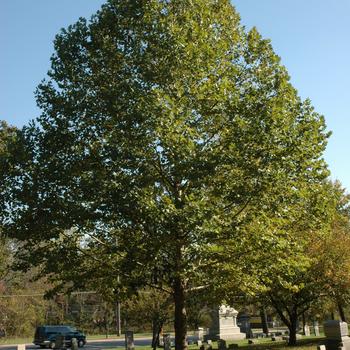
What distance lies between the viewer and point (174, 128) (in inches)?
511

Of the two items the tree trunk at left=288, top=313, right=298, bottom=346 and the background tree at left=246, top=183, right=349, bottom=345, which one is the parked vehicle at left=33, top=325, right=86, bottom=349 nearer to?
the tree trunk at left=288, top=313, right=298, bottom=346

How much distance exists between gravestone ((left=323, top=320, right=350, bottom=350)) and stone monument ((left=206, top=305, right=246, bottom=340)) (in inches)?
506

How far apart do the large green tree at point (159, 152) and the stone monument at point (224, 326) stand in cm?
1816

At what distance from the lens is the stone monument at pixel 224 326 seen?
3312cm

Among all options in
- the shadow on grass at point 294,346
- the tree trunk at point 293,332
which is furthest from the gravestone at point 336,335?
the tree trunk at point 293,332

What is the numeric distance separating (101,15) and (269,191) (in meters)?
8.28

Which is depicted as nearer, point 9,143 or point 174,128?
point 174,128

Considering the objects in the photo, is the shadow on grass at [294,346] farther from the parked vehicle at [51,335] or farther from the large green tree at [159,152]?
the parked vehicle at [51,335]

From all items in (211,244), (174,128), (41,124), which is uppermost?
(41,124)

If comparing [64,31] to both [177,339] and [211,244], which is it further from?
[177,339]

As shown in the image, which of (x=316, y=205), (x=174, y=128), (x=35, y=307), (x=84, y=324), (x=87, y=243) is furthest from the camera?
(x=84, y=324)

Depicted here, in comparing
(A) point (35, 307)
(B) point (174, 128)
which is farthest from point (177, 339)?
(A) point (35, 307)

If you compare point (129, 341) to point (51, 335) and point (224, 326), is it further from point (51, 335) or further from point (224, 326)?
point (51, 335)

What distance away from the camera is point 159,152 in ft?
45.6
